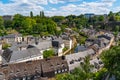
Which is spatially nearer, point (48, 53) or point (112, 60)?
point (112, 60)

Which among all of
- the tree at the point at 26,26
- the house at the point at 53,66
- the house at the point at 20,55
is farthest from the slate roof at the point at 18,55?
the tree at the point at 26,26

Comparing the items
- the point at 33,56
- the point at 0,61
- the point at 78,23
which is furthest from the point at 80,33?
the point at 0,61

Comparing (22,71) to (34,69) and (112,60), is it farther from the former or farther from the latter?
(112,60)

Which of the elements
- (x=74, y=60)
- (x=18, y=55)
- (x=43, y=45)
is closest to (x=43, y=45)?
(x=43, y=45)

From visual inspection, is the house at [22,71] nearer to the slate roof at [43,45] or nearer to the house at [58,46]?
the slate roof at [43,45]

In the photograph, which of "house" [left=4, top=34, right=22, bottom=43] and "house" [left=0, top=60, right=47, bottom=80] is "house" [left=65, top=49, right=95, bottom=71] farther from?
"house" [left=4, top=34, right=22, bottom=43]

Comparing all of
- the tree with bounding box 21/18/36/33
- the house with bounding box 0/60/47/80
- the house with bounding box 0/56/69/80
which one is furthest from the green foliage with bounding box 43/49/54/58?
the tree with bounding box 21/18/36/33
